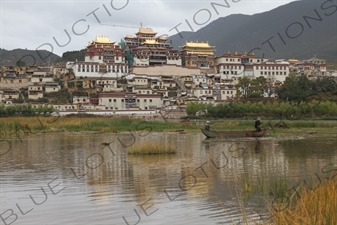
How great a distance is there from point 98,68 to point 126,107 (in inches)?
543

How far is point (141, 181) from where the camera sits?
11.4 metres

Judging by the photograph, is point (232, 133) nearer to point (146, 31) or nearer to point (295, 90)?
point (295, 90)

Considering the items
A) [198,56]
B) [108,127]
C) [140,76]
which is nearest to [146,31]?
[198,56]

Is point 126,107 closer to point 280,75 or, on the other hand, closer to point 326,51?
point 280,75

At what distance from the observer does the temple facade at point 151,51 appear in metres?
72.5

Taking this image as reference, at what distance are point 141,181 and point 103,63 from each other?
58.3 m

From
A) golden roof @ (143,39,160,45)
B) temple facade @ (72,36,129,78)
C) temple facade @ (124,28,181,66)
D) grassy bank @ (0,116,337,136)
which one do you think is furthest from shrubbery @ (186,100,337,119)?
golden roof @ (143,39,160,45)

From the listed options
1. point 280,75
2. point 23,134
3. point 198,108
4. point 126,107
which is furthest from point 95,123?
point 280,75

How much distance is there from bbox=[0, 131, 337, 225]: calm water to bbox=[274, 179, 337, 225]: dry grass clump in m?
0.75

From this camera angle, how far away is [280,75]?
7475 cm

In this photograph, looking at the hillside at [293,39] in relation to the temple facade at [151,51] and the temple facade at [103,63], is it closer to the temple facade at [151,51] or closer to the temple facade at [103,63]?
the temple facade at [151,51]

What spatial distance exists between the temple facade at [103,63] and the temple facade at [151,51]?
210 cm

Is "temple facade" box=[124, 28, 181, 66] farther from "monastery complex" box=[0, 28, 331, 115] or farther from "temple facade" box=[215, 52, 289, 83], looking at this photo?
"temple facade" box=[215, 52, 289, 83]

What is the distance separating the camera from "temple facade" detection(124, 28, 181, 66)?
72.5 metres
